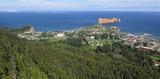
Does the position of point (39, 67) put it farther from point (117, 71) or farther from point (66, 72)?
point (117, 71)

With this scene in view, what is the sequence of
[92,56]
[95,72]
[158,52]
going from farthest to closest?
[158,52] < [92,56] < [95,72]

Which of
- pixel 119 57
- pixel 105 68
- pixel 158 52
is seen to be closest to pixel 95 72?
pixel 105 68

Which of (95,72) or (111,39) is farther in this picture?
(111,39)

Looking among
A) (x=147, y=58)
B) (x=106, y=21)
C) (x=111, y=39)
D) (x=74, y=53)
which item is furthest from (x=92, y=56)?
(x=106, y=21)

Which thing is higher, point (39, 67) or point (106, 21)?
point (39, 67)

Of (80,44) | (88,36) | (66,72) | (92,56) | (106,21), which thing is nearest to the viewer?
(66,72)

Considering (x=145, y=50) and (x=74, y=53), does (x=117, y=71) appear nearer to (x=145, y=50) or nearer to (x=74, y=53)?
(x=74, y=53)
